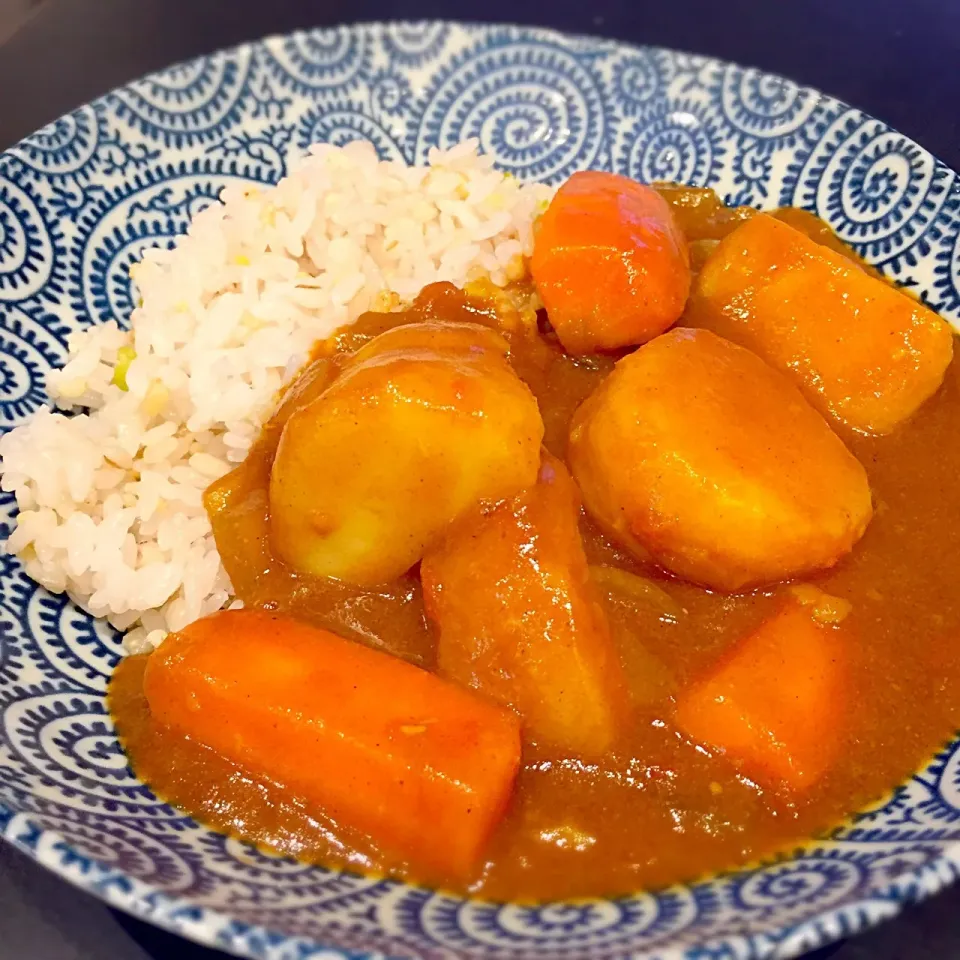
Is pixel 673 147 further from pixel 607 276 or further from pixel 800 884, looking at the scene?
pixel 800 884

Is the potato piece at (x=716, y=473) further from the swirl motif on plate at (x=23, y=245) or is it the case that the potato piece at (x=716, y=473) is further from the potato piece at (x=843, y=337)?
the swirl motif on plate at (x=23, y=245)

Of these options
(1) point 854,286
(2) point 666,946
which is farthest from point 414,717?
(1) point 854,286

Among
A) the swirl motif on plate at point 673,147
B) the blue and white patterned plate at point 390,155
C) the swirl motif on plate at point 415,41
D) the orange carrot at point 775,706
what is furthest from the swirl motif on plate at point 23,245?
the orange carrot at point 775,706

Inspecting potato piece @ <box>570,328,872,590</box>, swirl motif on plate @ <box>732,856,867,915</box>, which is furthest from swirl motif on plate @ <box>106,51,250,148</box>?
swirl motif on plate @ <box>732,856,867,915</box>

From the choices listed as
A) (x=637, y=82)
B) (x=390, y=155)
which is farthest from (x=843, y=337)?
(x=390, y=155)

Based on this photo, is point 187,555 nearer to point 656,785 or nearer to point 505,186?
point 656,785
